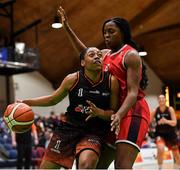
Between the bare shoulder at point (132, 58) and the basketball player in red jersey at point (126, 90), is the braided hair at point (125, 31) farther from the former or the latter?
the bare shoulder at point (132, 58)

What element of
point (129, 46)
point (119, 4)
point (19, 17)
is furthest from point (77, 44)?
point (19, 17)

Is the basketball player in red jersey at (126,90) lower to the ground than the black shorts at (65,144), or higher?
higher

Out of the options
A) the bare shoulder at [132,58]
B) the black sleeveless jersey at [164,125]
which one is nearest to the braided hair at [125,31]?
the bare shoulder at [132,58]

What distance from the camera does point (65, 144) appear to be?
118 inches

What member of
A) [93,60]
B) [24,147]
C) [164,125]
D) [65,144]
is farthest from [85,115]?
[24,147]

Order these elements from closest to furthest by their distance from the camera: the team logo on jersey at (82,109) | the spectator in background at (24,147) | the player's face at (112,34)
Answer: the team logo on jersey at (82,109) < the player's face at (112,34) < the spectator in background at (24,147)

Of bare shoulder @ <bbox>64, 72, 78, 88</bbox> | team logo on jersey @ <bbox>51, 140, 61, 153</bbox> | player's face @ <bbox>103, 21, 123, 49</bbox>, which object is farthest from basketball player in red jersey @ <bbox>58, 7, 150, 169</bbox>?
team logo on jersey @ <bbox>51, 140, 61, 153</bbox>

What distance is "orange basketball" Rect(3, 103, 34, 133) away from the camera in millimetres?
3068

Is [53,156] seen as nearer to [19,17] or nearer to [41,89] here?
[19,17]

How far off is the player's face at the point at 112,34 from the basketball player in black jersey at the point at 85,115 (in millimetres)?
112

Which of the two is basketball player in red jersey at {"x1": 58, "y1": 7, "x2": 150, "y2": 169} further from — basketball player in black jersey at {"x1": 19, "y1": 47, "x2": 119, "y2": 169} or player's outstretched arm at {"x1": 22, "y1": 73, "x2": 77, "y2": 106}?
player's outstretched arm at {"x1": 22, "y1": 73, "x2": 77, "y2": 106}

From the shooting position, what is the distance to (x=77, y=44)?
3.53 meters

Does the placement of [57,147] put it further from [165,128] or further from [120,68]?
[165,128]

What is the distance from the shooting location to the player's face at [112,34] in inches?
118
